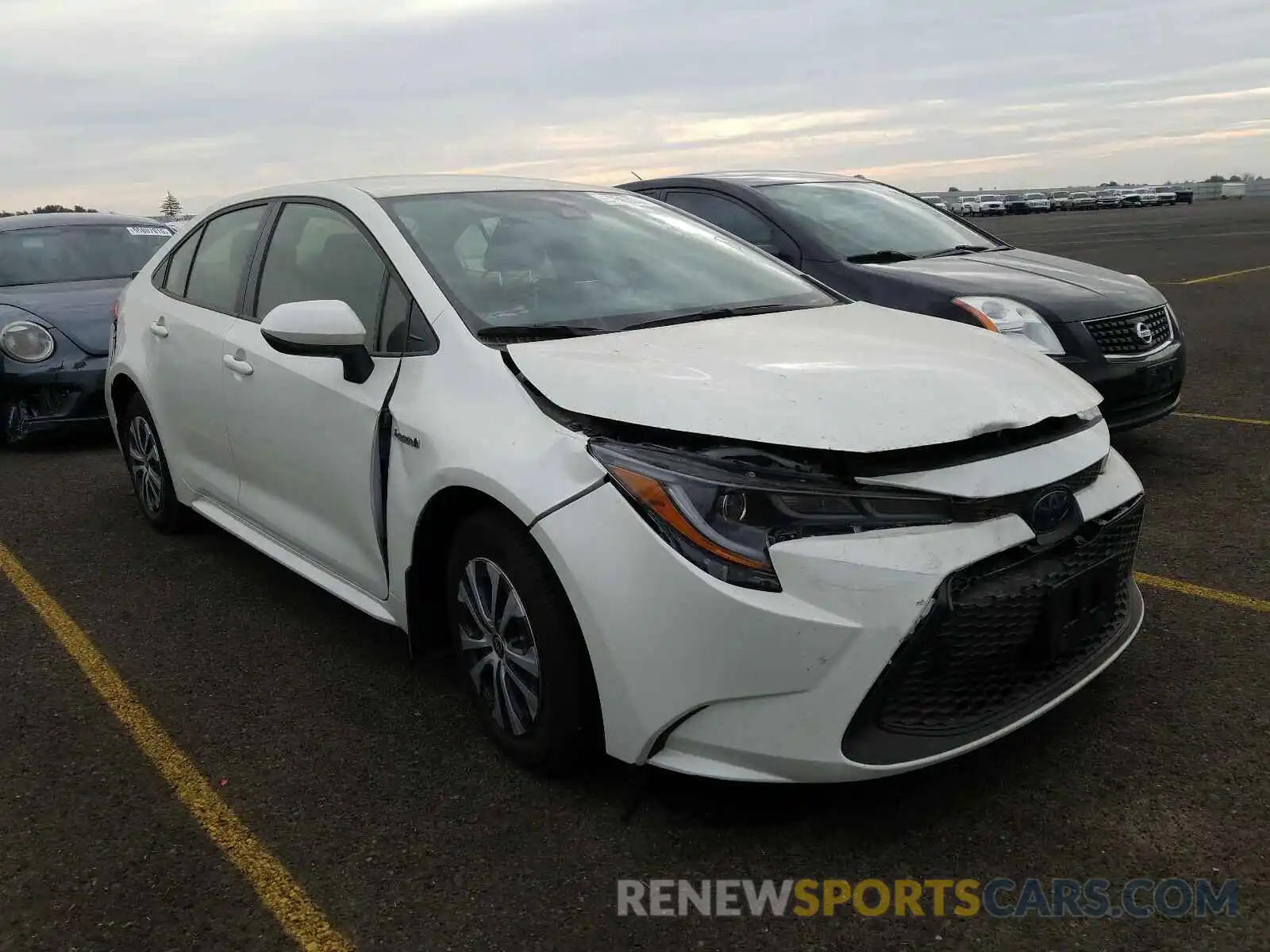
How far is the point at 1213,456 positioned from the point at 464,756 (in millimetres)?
4388

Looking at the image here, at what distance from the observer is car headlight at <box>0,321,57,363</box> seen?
6684 mm

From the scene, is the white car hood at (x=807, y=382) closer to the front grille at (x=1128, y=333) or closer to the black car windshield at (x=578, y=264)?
the black car windshield at (x=578, y=264)

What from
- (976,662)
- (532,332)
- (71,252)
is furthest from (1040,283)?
(71,252)

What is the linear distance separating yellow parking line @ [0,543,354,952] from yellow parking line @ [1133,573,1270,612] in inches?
114

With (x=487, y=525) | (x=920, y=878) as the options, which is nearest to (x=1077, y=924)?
(x=920, y=878)

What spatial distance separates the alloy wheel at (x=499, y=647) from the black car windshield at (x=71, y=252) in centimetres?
608

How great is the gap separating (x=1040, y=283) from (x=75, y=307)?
585 cm

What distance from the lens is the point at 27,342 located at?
22.1 feet

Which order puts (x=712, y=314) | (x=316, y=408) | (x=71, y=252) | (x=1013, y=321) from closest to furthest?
(x=712, y=314)
(x=316, y=408)
(x=1013, y=321)
(x=71, y=252)

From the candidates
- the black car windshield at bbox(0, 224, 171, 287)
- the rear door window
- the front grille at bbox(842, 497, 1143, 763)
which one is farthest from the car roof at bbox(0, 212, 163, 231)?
the front grille at bbox(842, 497, 1143, 763)

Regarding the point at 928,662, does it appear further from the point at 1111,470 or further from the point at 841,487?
the point at 1111,470

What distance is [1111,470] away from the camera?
2795mm

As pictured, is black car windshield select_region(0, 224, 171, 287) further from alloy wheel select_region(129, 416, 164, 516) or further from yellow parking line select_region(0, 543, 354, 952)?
yellow parking line select_region(0, 543, 354, 952)

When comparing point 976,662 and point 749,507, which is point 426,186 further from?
point 976,662
